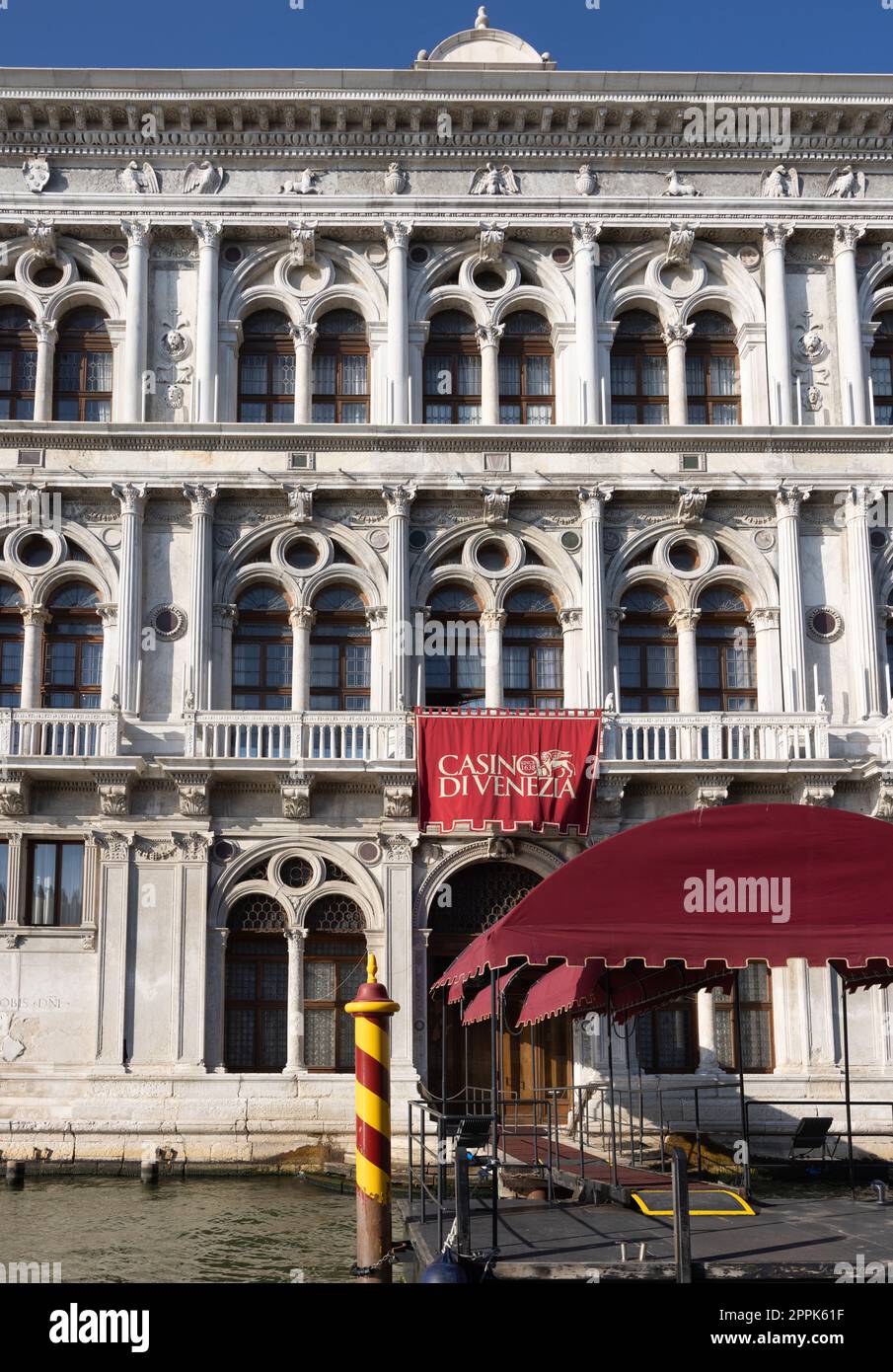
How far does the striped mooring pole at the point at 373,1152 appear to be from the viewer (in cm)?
1357

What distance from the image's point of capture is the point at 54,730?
26.2 meters

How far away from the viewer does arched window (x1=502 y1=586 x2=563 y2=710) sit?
27.7 m

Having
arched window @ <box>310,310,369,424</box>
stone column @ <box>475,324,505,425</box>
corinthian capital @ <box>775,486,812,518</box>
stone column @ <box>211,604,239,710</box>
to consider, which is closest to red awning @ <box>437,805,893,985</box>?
stone column @ <box>211,604,239,710</box>

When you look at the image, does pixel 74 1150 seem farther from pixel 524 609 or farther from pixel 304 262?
pixel 304 262

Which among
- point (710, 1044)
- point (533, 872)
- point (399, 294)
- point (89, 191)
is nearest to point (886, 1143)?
point (710, 1044)

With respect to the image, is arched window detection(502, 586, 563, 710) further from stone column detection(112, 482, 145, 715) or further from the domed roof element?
the domed roof element

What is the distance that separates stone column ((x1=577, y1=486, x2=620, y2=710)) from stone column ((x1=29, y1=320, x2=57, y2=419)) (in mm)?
9594

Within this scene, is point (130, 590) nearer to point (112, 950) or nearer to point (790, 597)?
point (112, 950)

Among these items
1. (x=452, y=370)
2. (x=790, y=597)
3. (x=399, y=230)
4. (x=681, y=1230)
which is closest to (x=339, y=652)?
(x=452, y=370)

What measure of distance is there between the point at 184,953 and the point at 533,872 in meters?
5.89

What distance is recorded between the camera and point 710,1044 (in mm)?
26203

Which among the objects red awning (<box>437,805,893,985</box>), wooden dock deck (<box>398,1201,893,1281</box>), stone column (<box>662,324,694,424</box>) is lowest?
wooden dock deck (<box>398,1201,893,1281</box>)

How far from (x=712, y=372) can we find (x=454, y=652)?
718 centimetres

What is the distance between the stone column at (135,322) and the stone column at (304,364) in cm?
270
